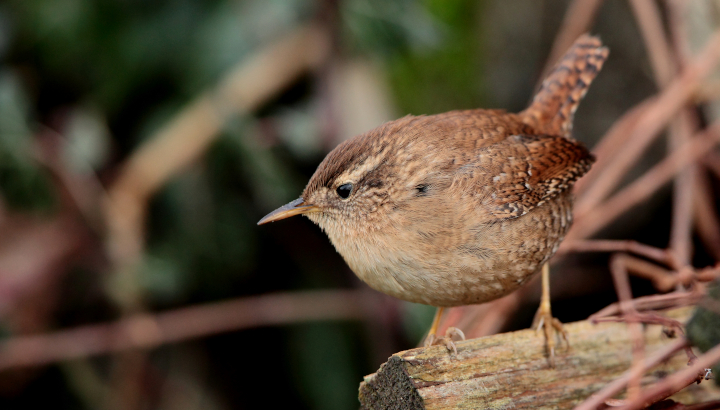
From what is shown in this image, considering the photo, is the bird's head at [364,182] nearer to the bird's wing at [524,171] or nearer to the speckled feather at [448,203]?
the speckled feather at [448,203]

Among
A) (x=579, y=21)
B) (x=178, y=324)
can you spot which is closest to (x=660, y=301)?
(x=579, y=21)

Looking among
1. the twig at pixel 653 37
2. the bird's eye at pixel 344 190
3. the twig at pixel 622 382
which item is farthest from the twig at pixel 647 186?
the twig at pixel 622 382

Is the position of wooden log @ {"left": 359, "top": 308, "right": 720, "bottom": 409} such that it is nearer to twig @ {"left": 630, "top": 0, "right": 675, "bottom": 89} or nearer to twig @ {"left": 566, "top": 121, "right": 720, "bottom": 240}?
twig @ {"left": 566, "top": 121, "right": 720, "bottom": 240}

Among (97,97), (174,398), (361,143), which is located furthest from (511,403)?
(97,97)

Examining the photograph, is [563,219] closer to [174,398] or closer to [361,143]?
[361,143]

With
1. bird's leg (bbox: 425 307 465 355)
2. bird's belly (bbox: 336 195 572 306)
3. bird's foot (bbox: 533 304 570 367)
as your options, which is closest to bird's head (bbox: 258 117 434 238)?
bird's belly (bbox: 336 195 572 306)

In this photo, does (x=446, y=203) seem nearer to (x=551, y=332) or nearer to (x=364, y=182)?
(x=364, y=182)
